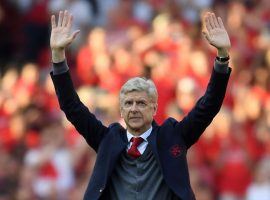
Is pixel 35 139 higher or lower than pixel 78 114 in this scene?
higher

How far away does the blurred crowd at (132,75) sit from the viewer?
39.7 feet

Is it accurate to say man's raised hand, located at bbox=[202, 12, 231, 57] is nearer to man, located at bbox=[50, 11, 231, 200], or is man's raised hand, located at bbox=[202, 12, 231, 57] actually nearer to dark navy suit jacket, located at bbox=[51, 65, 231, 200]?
man, located at bbox=[50, 11, 231, 200]

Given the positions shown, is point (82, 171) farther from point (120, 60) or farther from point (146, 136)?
point (146, 136)

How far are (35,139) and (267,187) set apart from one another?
292cm

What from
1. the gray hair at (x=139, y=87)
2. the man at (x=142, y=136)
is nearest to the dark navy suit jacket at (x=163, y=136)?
the man at (x=142, y=136)

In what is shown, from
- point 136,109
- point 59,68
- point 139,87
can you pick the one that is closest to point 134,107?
point 136,109

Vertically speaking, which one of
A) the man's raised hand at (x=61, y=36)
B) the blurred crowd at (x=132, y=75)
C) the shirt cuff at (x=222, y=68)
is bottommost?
the shirt cuff at (x=222, y=68)

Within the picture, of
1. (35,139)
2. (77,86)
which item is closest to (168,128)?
(35,139)

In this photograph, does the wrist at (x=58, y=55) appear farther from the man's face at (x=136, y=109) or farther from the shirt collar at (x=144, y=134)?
the shirt collar at (x=144, y=134)

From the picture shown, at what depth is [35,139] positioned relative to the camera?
43.2 ft

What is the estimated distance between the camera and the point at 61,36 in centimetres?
692

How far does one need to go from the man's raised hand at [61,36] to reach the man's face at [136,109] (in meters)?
A: 0.45

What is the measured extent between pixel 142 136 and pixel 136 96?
0.24 meters

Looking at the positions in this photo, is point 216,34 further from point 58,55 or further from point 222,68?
point 58,55
